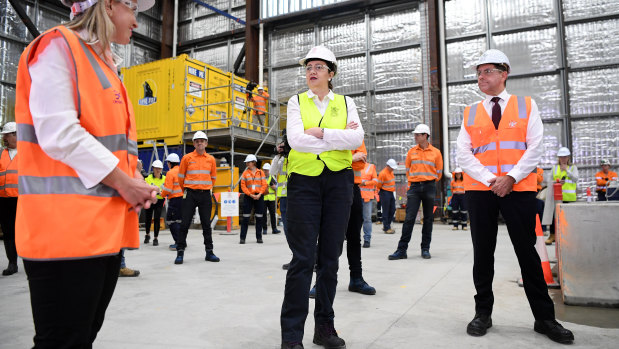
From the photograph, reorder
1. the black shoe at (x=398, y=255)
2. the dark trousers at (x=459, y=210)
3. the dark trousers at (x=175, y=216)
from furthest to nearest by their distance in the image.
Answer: the dark trousers at (x=459, y=210) < the dark trousers at (x=175, y=216) < the black shoe at (x=398, y=255)

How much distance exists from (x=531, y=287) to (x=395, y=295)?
1.31 m

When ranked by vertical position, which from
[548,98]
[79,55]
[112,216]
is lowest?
[112,216]

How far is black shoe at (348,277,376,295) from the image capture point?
3779 millimetres

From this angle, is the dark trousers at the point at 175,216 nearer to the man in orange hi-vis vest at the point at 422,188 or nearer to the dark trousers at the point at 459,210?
the man in orange hi-vis vest at the point at 422,188

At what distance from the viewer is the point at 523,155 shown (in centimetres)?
275

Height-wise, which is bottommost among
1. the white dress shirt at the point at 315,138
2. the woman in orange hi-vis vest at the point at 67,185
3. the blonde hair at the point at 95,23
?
the woman in orange hi-vis vest at the point at 67,185

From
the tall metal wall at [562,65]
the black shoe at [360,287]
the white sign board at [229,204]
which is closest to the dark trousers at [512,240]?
the black shoe at [360,287]

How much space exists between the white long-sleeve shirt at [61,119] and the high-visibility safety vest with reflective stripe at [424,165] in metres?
5.37

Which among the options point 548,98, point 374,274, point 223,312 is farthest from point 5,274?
point 548,98

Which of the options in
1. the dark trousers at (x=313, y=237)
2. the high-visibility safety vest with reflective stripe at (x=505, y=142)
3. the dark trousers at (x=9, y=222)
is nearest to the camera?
the dark trousers at (x=313, y=237)

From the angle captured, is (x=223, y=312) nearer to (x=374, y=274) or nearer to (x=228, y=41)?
(x=374, y=274)

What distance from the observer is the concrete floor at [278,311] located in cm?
253

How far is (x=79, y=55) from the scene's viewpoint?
4.09 ft

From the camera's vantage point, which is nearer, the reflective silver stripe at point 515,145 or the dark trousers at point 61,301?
the dark trousers at point 61,301
